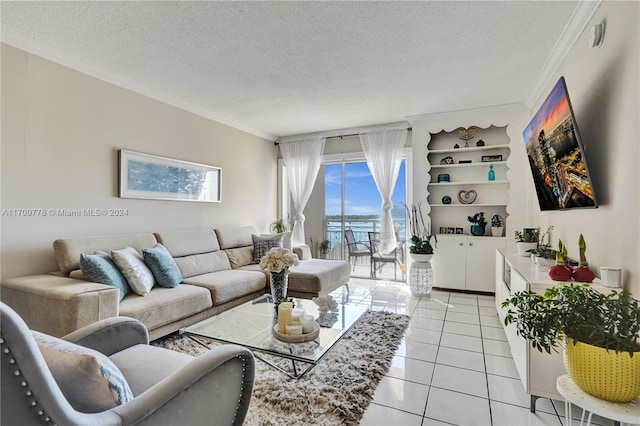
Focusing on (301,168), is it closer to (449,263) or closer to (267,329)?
(449,263)

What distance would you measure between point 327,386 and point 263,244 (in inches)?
95.8

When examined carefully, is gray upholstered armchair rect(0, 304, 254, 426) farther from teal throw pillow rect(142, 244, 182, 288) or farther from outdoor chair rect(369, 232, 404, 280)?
outdoor chair rect(369, 232, 404, 280)

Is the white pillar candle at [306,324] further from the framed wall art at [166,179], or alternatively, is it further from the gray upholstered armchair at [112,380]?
the framed wall art at [166,179]

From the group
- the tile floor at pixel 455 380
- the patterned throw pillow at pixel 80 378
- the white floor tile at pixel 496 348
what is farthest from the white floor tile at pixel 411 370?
Result: the patterned throw pillow at pixel 80 378

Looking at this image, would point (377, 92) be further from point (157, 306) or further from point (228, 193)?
point (157, 306)

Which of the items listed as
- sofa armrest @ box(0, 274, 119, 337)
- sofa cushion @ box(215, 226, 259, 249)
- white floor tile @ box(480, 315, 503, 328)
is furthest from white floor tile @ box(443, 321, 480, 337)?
sofa armrest @ box(0, 274, 119, 337)

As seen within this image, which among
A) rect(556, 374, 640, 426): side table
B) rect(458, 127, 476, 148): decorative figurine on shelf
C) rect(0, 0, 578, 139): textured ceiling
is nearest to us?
rect(556, 374, 640, 426): side table

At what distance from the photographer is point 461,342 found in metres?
2.67

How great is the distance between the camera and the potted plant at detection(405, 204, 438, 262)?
4.05m

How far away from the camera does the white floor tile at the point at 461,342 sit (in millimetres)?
2567

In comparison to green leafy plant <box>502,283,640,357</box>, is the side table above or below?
below

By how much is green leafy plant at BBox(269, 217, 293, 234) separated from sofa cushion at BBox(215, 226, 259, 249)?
2.44 ft

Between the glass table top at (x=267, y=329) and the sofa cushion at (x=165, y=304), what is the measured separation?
0.42 metres

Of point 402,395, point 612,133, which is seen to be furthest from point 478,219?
point 402,395
